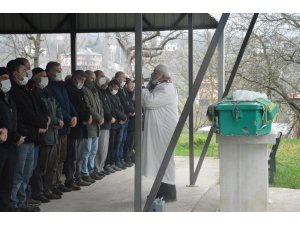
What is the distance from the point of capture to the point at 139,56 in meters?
5.39

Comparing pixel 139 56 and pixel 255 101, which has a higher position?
pixel 139 56

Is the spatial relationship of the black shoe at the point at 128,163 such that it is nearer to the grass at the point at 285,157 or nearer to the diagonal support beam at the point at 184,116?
the grass at the point at 285,157

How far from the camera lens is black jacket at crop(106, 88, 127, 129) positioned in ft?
28.5

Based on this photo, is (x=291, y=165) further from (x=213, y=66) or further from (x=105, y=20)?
(x=105, y=20)

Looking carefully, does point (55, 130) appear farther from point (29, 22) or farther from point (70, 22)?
point (29, 22)

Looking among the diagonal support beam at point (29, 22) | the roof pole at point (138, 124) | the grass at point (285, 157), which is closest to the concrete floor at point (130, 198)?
the roof pole at point (138, 124)

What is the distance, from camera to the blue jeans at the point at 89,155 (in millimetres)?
7563

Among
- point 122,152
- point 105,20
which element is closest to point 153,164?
point 122,152

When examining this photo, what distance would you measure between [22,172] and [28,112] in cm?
64

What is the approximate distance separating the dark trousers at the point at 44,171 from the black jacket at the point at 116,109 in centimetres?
210

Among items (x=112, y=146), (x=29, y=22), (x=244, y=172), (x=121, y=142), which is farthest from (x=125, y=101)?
(x=244, y=172)

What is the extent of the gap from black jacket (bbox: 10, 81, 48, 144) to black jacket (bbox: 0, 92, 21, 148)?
0.16 metres

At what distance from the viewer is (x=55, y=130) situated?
21.4ft

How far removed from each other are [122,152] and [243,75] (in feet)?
15.1
